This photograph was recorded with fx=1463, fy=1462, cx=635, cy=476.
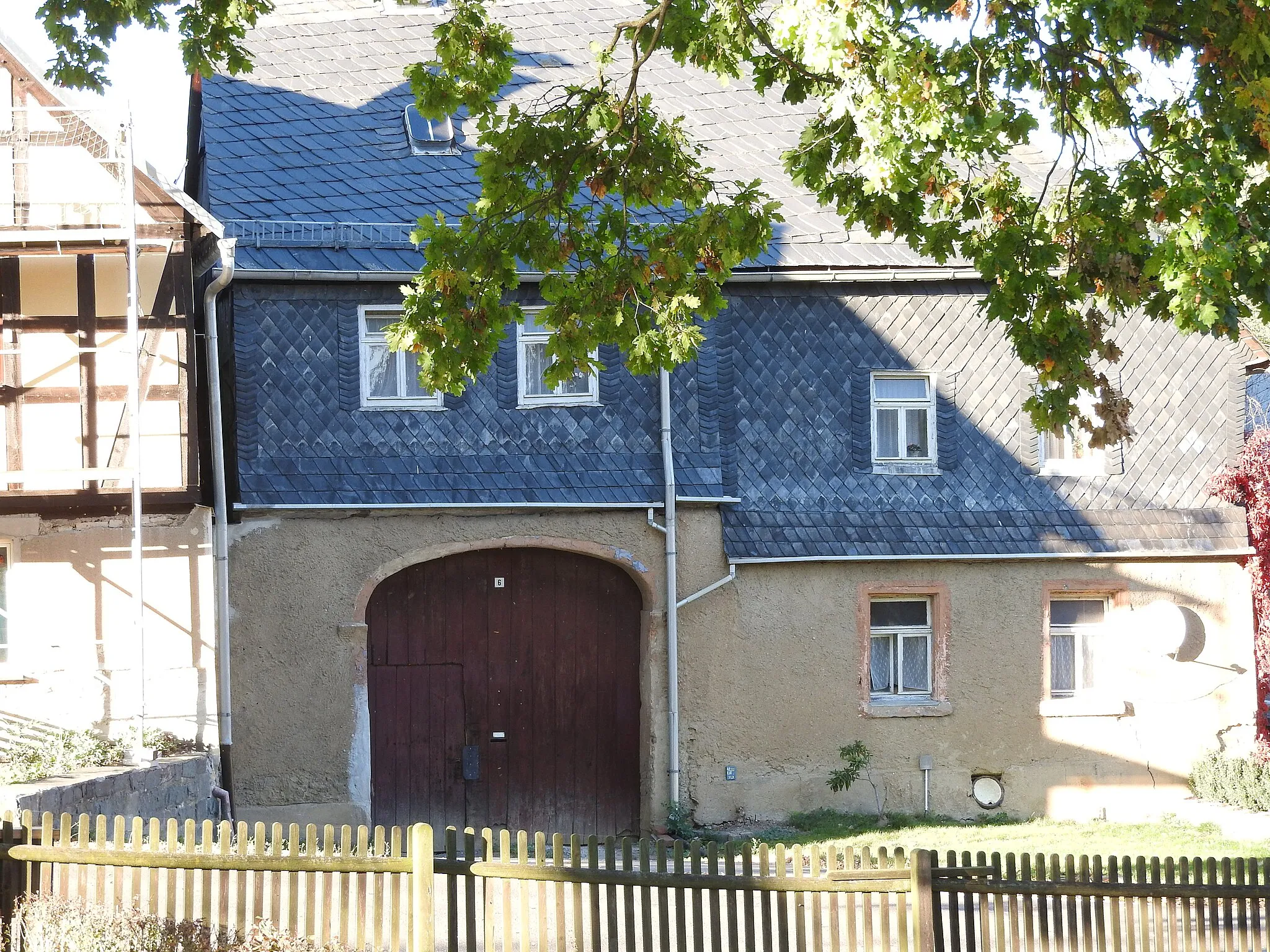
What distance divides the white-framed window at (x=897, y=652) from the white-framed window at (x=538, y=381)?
11.8ft

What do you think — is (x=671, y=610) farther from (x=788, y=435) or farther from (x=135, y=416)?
(x=135, y=416)

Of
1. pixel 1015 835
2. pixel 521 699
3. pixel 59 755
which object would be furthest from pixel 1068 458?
pixel 59 755

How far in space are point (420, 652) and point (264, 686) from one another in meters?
1.57

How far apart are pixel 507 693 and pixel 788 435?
3.83 meters

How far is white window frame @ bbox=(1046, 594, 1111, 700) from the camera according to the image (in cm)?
1504

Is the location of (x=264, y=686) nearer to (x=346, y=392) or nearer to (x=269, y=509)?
(x=269, y=509)

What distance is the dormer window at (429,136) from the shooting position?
15.6 m

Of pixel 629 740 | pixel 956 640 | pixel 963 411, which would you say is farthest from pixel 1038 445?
pixel 629 740

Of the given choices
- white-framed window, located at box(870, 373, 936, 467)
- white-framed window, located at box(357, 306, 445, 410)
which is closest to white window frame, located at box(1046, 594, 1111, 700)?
white-framed window, located at box(870, 373, 936, 467)

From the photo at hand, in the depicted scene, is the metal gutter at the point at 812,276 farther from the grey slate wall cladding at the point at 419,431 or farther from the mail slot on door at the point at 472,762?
the mail slot on door at the point at 472,762

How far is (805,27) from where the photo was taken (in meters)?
7.34

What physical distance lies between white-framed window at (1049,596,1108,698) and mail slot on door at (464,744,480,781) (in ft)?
19.3

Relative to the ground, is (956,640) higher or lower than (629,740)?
higher

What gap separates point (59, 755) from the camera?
11.5 metres
